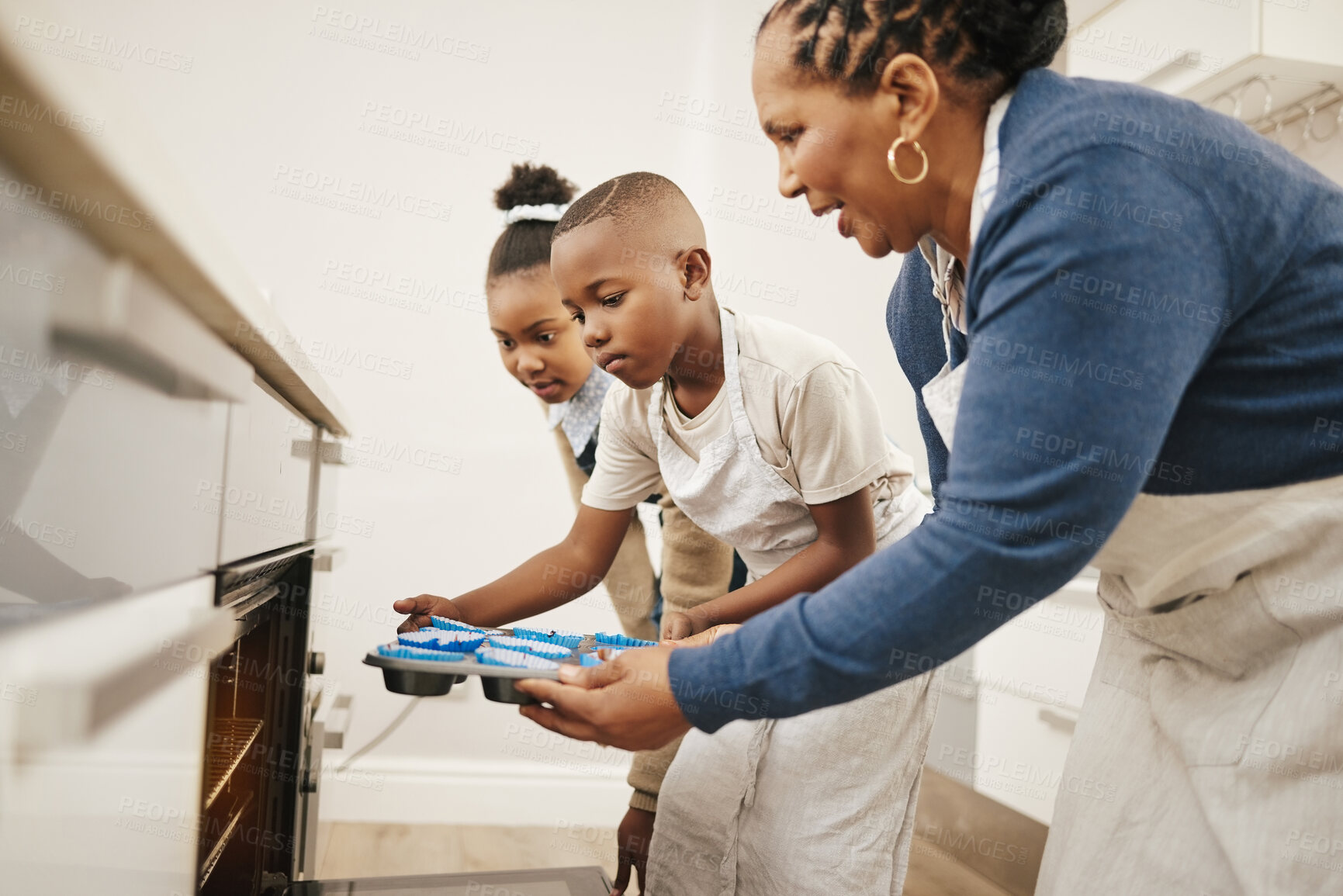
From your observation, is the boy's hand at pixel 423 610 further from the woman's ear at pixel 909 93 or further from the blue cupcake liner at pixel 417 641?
the woman's ear at pixel 909 93

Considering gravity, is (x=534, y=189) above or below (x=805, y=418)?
above

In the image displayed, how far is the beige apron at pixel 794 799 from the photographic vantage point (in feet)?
2.74

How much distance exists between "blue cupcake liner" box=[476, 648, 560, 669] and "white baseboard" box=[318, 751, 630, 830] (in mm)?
1473

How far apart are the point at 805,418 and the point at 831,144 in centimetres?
39

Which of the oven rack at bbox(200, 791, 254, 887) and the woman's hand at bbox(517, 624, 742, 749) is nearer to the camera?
the woman's hand at bbox(517, 624, 742, 749)

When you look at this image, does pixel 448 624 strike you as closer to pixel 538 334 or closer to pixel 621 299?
pixel 621 299

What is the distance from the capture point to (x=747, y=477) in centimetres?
98

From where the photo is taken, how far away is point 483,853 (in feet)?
6.24

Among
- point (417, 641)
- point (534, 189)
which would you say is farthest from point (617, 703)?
point (534, 189)

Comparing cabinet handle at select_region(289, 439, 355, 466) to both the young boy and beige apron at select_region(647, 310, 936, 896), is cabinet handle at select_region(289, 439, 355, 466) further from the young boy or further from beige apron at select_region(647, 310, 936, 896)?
beige apron at select_region(647, 310, 936, 896)

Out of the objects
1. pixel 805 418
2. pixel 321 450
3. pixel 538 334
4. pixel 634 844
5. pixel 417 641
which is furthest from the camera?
pixel 538 334

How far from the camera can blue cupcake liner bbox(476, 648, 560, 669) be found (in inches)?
25.1

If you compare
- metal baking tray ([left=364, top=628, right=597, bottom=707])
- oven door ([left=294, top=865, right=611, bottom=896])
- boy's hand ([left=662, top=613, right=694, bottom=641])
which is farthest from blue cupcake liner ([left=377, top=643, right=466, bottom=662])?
oven door ([left=294, top=865, right=611, bottom=896])

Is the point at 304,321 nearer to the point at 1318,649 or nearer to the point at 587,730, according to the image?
the point at 587,730
